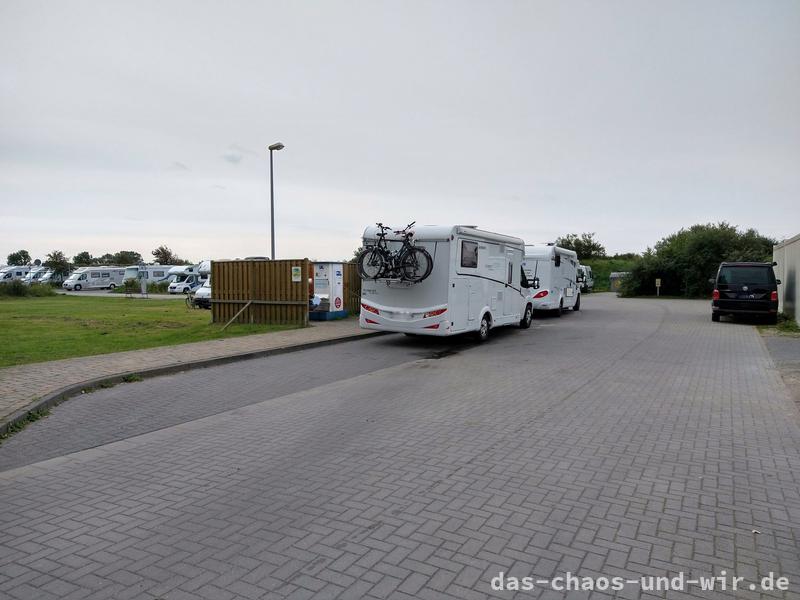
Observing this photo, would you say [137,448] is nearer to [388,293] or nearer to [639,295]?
[388,293]

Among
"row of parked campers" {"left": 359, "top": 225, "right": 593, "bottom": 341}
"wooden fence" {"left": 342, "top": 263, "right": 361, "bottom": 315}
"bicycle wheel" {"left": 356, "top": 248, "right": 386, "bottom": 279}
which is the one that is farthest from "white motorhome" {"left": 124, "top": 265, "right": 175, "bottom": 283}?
"bicycle wheel" {"left": 356, "top": 248, "right": 386, "bottom": 279}

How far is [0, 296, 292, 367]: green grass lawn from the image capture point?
12797 millimetres

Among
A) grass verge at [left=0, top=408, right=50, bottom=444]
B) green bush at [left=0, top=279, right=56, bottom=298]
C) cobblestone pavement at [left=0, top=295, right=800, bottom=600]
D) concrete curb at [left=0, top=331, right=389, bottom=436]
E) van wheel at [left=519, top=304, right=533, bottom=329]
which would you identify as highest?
green bush at [left=0, top=279, right=56, bottom=298]

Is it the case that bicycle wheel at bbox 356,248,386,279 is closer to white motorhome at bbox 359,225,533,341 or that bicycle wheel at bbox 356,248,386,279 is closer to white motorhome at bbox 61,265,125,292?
white motorhome at bbox 359,225,533,341

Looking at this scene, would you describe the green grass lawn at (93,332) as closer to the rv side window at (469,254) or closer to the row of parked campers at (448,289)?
the row of parked campers at (448,289)

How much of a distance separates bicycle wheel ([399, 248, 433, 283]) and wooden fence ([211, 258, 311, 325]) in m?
4.80

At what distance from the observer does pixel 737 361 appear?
40.2 feet

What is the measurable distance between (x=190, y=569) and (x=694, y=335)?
16.7 m

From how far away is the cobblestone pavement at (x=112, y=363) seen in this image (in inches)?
327

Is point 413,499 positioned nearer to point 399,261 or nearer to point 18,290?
point 399,261

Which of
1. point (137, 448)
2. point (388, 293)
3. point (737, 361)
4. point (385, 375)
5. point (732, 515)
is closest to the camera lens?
point (732, 515)

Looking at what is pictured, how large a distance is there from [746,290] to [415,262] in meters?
13.1

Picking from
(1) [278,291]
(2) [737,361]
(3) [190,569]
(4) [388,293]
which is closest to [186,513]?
(3) [190,569]

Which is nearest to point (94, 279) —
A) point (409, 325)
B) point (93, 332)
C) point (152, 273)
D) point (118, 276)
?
point (118, 276)
